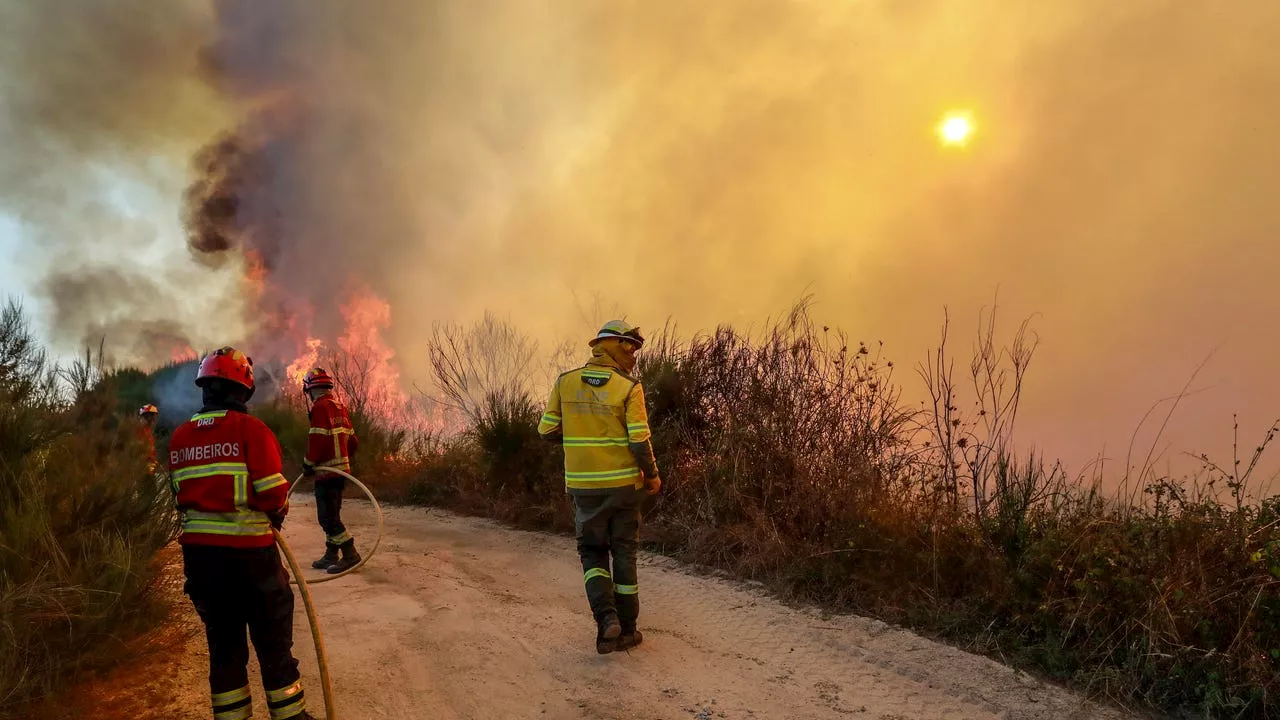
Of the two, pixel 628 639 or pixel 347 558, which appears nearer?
pixel 628 639

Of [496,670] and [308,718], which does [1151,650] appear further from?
[308,718]

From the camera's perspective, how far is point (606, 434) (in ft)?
15.7

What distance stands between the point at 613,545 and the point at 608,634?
22.9 inches

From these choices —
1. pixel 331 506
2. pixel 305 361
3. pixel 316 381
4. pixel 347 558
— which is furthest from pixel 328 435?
pixel 305 361

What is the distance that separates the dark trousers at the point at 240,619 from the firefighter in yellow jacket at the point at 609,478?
74.7 inches

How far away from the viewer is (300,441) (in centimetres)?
1469

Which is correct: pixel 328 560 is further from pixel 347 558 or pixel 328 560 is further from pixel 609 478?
pixel 609 478

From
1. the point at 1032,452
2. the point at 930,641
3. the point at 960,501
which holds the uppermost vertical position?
the point at 1032,452

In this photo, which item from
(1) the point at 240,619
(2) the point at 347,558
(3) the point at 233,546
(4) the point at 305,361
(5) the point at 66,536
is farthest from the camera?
(4) the point at 305,361

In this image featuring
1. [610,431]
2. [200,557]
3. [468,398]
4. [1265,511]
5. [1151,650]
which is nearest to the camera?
[200,557]

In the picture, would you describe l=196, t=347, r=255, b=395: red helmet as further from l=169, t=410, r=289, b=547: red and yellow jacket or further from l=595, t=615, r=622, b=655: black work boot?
l=595, t=615, r=622, b=655: black work boot

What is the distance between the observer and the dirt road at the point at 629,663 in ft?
12.9

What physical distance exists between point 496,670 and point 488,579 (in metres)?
2.29

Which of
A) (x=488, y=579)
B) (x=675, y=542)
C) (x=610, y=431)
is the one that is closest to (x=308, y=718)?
(x=610, y=431)
